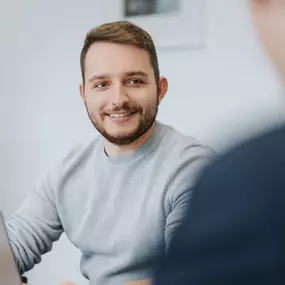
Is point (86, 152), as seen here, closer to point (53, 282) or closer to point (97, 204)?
point (97, 204)

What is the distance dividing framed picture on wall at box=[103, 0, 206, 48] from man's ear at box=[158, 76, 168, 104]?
0.25 ft

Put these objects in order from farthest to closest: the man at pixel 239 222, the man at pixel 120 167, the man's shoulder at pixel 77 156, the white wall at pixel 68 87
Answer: the man's shoulder at pixel 77 156, the man at pixel 120 167, the white wall at pixel 68 87, the man at pixel 239 222

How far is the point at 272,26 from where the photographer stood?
0.46m

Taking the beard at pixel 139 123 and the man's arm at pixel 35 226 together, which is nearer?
the beard at pixel 139 123

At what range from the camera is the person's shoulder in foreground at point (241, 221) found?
384mm

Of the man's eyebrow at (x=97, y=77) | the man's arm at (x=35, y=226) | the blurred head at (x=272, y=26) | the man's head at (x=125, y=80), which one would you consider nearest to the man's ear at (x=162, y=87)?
the man's head at (x=125, y=80)

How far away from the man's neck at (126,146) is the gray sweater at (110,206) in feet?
0.04

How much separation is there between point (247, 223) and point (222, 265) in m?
0.04

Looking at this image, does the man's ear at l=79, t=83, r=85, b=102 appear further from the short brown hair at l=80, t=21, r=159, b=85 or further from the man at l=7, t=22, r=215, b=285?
the short brown hair at l=80, t=21, r=159, b=85

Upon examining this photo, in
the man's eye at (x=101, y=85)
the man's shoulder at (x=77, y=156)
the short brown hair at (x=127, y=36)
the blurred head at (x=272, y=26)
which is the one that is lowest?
the man's shoulder at (x=77, y=156)

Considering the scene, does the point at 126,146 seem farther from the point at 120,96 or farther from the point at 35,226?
the point at 35,226

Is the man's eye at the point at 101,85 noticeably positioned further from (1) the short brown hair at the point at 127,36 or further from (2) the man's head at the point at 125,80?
(1) the short brown hair at the point at 127,36

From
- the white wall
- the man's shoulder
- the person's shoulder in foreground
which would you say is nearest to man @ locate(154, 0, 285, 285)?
the person's shoulder in foreground

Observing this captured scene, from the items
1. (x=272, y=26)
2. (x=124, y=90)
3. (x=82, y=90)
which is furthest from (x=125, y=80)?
(x=272, y=26)
